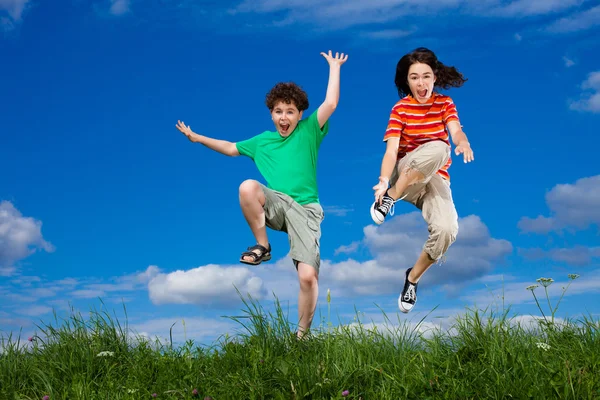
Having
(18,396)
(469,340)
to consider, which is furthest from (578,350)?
(18,396)

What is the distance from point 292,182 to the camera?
7.50 metres

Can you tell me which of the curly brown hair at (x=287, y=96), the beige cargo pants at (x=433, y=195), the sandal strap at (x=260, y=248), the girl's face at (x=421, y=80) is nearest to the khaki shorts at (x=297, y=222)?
the sandal strap at (x=260, y=248)

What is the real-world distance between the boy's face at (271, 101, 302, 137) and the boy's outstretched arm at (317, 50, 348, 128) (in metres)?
0.34

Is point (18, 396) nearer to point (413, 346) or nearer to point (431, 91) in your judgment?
point (413, 346)

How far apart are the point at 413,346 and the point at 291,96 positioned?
3528 mm

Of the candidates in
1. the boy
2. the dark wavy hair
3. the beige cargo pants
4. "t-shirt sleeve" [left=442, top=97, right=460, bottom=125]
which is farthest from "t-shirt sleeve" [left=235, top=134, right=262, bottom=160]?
"t-shirt sleeve" [left=442, top=97, right=460, bottom=125]

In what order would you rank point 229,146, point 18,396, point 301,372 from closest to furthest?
1. point 301,372
2. point 18,396
3. point 229,146

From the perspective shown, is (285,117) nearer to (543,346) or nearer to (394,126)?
(394,126)

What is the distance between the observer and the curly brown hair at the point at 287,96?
311 inches

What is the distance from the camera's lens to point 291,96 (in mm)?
7914

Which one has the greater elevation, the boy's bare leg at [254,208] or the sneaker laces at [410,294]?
the boy's bare leg at [254,208]

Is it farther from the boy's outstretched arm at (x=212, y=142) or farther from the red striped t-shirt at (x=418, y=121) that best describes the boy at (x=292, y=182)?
the red striped t-shirt at (x=418, y=121)

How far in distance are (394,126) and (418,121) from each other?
32 cm

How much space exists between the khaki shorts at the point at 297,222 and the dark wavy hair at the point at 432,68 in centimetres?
203
